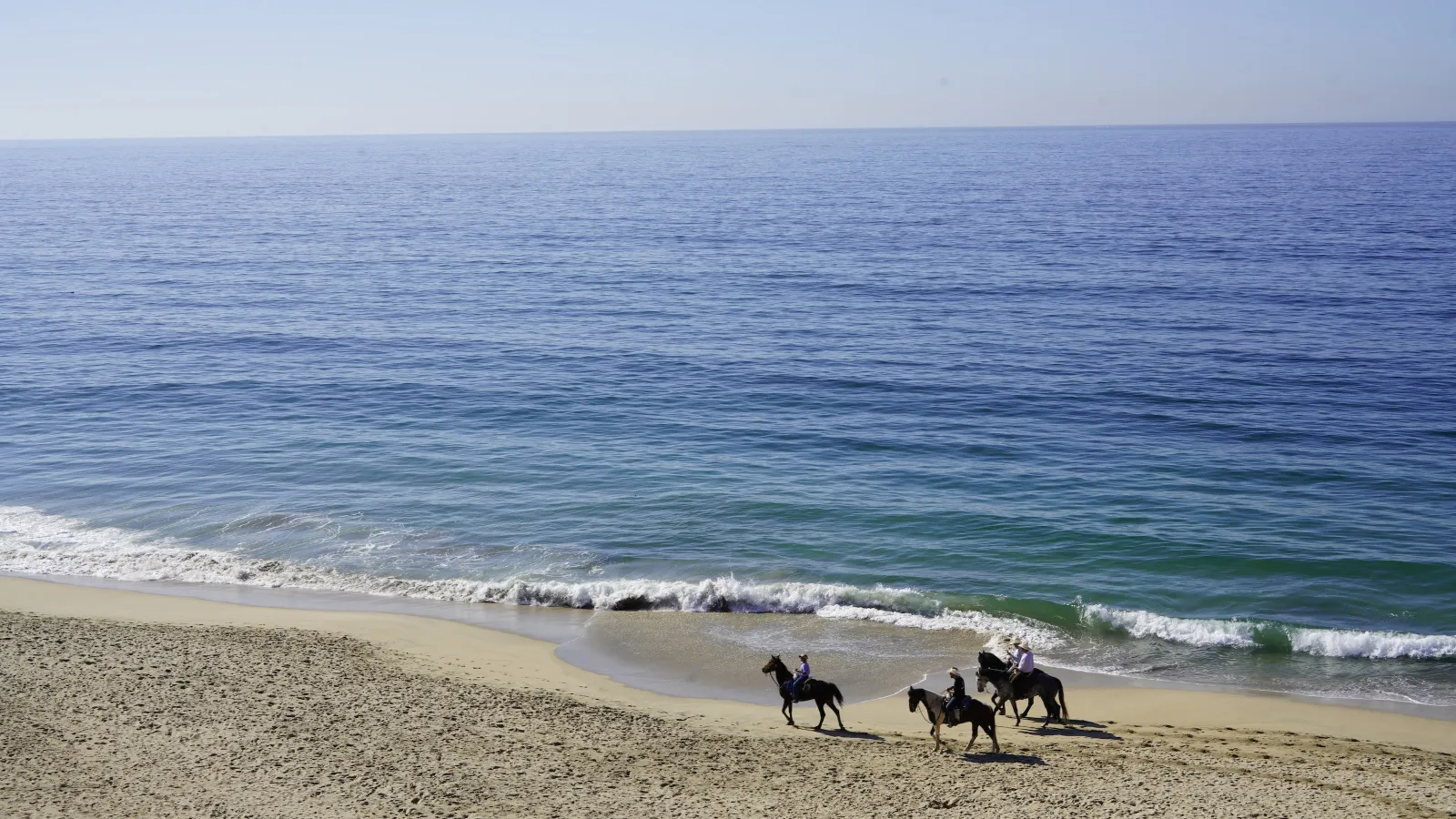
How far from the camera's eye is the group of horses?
18.3 meters

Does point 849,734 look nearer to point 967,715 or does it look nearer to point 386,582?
point 967,715

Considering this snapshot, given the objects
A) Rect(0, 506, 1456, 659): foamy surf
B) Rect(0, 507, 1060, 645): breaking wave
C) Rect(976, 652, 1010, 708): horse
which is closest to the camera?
Rect(976, 652, 1010, 708): horse

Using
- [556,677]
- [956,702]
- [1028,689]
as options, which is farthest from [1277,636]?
[556,677]

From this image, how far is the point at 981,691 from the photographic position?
20172 millimetres

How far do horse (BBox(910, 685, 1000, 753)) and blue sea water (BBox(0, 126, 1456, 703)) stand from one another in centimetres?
595

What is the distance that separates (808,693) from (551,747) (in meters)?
4.61

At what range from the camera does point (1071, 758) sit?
17.5 meters

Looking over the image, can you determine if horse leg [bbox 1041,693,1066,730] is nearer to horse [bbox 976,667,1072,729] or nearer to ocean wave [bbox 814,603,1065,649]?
horse [bbox 976,667,1072,729]

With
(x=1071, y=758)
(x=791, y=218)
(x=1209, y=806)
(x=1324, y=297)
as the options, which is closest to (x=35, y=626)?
(x=1071, y=758)

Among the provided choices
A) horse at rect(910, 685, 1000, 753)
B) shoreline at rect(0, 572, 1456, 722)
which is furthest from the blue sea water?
horse at rect(910, 685, 1000, 753)

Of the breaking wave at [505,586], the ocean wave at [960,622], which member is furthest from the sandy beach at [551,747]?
the breaking wave at [505,586]

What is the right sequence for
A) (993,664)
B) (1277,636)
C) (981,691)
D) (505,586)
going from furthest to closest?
(505,586), (1277,636), (981,691), (993,664)

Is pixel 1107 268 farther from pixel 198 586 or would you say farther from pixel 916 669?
pixel 198 586

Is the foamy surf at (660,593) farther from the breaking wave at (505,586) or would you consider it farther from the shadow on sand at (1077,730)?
the shadow on sand at (1077,730)
